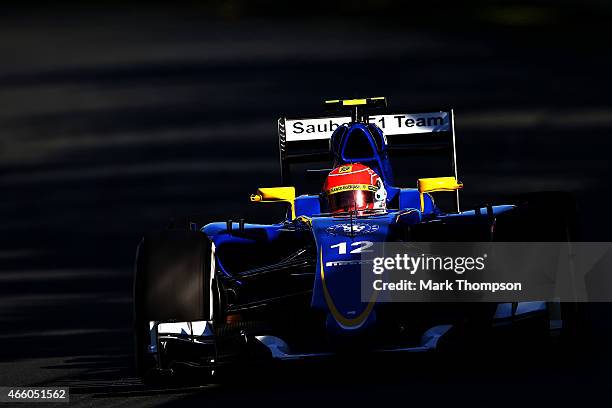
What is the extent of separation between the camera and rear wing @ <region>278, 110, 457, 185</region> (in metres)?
12.1

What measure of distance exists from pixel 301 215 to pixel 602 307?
106 inches

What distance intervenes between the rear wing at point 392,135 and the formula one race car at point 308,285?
1.83 metres

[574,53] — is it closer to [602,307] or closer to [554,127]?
[554,127]

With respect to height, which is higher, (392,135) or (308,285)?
(392,135)

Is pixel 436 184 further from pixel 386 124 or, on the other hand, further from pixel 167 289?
pixel 167 289

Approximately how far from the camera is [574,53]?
2100 centimetres

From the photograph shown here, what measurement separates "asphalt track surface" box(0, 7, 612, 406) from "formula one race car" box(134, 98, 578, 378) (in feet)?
3.71

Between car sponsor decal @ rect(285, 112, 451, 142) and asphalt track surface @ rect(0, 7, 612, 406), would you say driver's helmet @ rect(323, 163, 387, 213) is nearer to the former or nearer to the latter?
asphalt track surface @ rect(0, 7, 612, 406)

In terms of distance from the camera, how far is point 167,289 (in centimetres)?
782

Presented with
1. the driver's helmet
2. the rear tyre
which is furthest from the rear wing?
the rear tyre

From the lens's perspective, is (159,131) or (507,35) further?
(507,35)

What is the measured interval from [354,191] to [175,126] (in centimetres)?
1050

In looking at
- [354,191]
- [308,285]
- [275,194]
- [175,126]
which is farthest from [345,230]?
[175,126]

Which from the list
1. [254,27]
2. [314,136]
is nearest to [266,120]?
[254,27]
